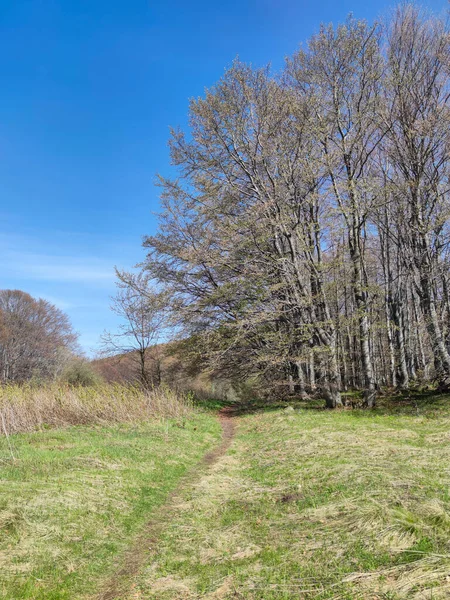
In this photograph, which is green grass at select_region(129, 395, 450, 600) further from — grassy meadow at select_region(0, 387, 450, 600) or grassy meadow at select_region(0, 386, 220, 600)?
grassy meadow at select_region(0, 386, 220, 600)

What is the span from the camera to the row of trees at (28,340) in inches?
1416

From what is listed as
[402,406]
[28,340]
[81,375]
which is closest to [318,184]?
[402,406]

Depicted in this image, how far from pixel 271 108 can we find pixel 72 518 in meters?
15.9

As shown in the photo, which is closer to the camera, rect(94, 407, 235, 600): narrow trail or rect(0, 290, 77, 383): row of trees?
rect(94, 407, 235, 600): narrow trail

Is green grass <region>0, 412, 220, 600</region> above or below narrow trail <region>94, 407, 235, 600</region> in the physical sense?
above

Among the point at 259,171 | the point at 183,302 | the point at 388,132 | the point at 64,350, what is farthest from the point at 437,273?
the point at 64,350

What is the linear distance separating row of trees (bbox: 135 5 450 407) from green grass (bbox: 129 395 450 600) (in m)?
8.07

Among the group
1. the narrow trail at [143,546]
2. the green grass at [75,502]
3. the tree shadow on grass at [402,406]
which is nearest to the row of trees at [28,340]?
the tree shadow on grass at [402,406]

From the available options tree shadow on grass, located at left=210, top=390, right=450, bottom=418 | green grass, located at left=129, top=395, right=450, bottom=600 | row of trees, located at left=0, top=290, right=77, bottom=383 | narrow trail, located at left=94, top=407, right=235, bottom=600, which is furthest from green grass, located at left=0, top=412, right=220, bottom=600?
row of trees, located at left=0, top=290, right=77, bottom=383

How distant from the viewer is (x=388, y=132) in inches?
625

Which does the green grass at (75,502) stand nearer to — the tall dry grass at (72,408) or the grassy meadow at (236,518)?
the grassy meadow at (236,518)

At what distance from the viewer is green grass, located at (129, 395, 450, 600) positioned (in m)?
3.18

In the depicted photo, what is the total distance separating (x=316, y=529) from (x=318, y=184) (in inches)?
603

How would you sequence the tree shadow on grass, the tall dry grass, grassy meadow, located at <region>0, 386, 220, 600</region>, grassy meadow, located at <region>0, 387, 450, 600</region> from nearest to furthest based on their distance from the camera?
grassy meadow, located at <region>0, 387, 450, 600</region> < grassy meadow, located at <region>0, 386, 220, 600</region> < the tall dry grass < the tree shadow on grass
